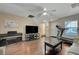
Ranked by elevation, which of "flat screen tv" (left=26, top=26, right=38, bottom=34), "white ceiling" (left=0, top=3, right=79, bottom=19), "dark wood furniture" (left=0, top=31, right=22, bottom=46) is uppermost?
"white ceiling" (left=0, top=3, right=79, bottom=19)

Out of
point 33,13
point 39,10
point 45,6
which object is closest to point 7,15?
point 33,13

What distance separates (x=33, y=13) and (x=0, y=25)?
2.02 feet

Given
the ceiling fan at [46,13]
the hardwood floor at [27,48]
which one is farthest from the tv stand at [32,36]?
the ceiling fan at [46,13]

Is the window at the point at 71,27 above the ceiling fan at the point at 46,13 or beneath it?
beneath

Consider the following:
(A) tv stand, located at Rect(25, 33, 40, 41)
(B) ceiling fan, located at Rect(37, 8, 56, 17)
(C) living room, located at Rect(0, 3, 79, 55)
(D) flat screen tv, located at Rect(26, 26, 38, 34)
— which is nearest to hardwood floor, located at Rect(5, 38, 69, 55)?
(C) living room, located at Rect(0, 3, 79, 55)

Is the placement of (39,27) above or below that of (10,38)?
above

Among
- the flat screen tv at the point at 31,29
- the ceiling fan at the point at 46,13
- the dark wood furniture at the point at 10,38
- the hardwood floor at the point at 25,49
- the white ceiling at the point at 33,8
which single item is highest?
the white ceiling at the point at 33,8

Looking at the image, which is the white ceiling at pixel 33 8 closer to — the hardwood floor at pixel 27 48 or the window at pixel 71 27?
the window at pixel 71 27

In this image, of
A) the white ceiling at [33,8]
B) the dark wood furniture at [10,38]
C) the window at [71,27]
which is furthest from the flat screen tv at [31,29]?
the window at [71,27]

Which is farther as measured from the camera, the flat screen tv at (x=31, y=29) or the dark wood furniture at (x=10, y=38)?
the flat screen tv at (x=31, y=29)

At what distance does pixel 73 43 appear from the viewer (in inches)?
66.9

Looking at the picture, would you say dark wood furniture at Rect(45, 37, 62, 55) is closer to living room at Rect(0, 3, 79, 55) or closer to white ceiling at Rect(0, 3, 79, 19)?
living room at Rect(0, 3, 79, 55)

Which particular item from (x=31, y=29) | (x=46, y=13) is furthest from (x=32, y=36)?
(x=46, y=13)

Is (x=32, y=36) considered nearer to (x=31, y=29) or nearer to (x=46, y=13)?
(x=31, y=29)
